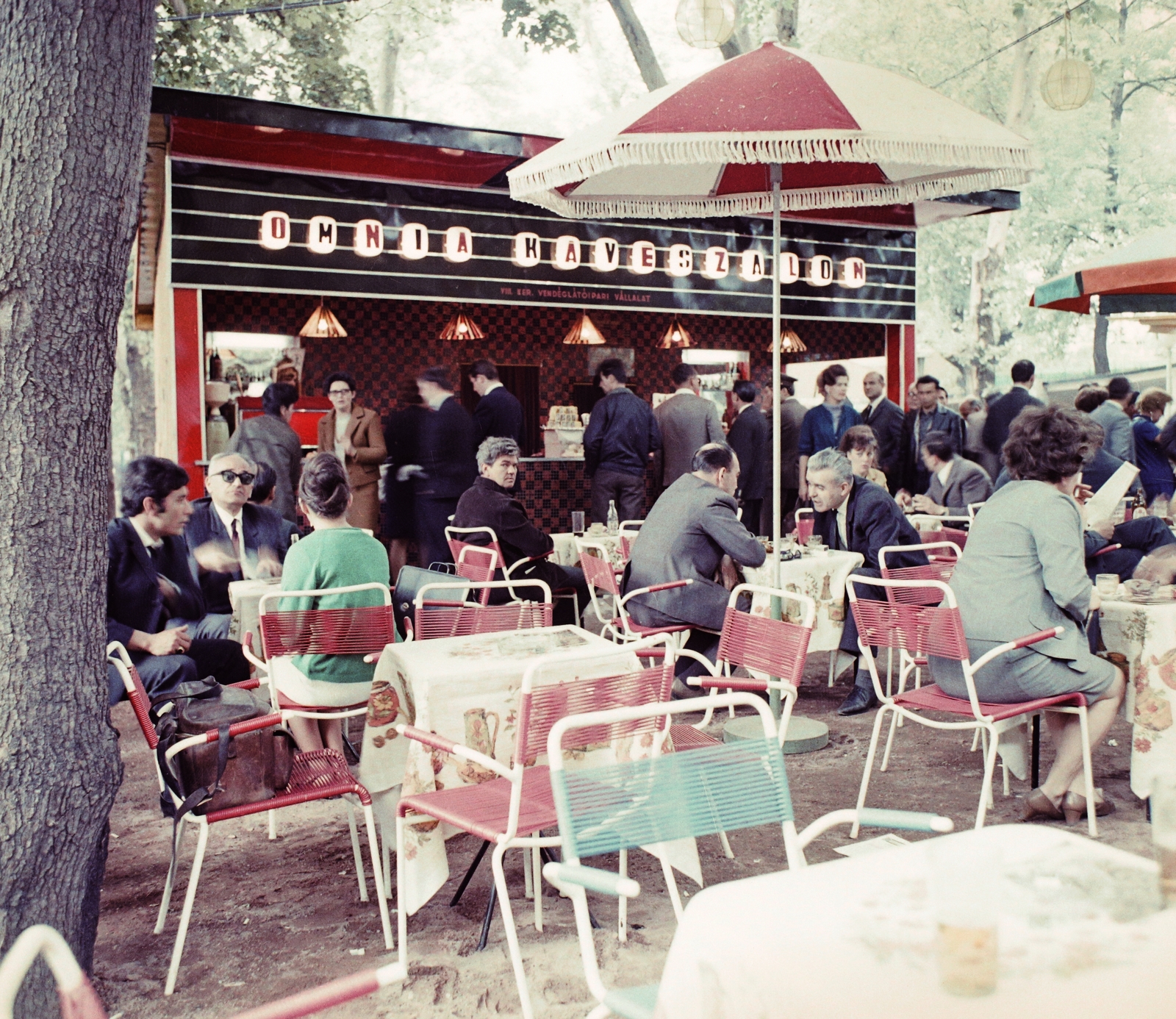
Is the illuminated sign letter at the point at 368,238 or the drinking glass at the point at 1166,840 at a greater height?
the illuminated sign letter at the point at 368,238

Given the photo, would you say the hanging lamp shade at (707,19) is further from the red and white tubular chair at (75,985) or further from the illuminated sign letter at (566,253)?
the red and white tubular chair at (75,985)

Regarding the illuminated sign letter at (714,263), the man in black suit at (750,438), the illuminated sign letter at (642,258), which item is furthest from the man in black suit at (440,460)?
the illuminated sign letter at (714,263)

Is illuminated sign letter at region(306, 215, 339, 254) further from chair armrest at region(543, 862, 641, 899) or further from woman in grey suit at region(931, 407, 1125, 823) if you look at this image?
chair armrest at region(543, 862, 641, 899)

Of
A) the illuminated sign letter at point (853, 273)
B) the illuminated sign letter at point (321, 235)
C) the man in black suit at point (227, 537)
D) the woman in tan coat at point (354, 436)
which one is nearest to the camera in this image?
the man in black suit at point (227, 537)

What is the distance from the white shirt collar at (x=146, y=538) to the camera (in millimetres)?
4412

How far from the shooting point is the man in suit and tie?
9.59m

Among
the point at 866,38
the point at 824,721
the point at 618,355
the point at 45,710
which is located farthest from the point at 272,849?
the point at 866,38

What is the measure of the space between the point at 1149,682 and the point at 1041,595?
504mm

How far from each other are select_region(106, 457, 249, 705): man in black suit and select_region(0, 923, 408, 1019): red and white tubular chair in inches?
107

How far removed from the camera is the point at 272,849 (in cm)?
407

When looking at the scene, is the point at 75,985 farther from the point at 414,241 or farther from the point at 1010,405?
→ the point at 414,241

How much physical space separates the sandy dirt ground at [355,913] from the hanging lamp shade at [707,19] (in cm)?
609

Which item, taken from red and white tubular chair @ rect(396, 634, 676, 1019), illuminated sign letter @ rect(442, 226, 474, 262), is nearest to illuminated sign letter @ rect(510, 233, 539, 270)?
illuminated sign letter @ rect(442, 226, 474, 262)

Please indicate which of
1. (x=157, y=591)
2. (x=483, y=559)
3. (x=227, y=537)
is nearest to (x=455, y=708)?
(x=157, y=591)
